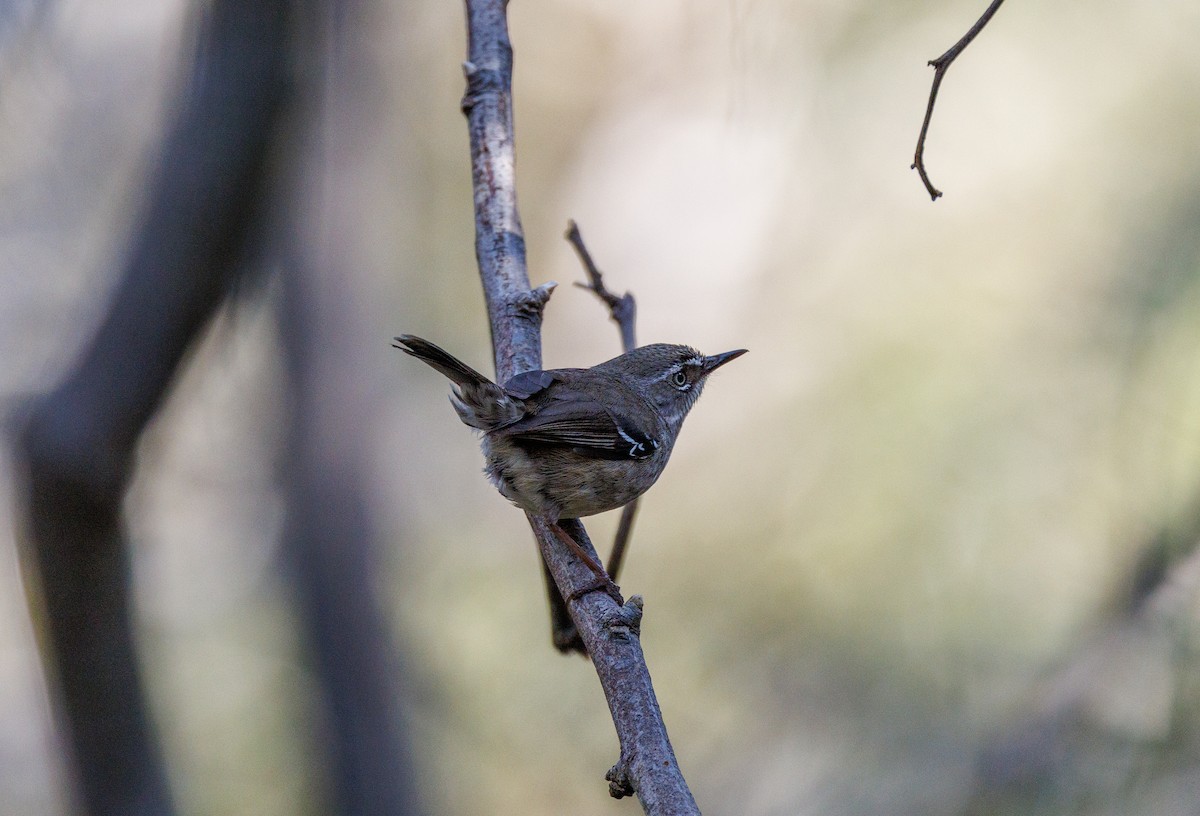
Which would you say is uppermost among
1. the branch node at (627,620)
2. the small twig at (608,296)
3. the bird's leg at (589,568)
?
the small twig at (608,296)

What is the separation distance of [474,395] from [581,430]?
0.46 metres

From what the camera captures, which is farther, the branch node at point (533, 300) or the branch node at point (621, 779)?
the branch node at point (533, 300)

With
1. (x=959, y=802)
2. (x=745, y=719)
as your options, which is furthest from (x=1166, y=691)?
(x=745, y=719)

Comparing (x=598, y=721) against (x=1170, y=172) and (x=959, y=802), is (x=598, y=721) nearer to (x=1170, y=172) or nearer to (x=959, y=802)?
(x=959, y=802)

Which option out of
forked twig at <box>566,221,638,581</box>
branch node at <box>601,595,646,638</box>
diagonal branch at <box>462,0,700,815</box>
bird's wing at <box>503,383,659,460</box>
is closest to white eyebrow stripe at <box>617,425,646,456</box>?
bird's wing at <box>503,383,659,460</box>

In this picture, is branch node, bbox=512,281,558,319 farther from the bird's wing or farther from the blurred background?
the blurred background

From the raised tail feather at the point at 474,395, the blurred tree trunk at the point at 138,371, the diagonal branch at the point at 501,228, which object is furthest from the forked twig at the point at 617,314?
the blurred tree trunk at the point at 138,371

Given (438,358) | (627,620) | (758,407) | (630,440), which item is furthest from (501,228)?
(758,407)

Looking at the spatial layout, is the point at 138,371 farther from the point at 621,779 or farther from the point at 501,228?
the point at 621,779

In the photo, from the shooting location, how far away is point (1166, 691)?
4.62 metres

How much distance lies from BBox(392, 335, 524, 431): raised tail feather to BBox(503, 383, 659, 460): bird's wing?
0.23ft

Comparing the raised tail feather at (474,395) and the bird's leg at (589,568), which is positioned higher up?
the raised tail feather at (474,395)

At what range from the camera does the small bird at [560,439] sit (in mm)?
3121

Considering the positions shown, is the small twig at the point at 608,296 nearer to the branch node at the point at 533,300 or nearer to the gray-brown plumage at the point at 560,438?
Answer: the gray-brown plumage at the point at 560,438
